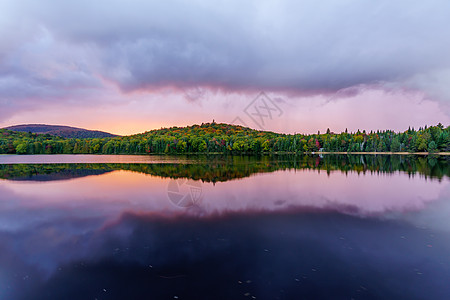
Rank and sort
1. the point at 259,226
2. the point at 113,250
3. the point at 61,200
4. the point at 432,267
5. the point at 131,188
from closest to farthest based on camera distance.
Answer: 1. the point at 432,267
2. the point at 113,250
3. the point at 259,226
4. the point at 61,200
5. the point at 131,188

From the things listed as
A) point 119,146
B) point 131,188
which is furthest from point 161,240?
point 119,146

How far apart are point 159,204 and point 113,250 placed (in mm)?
7051

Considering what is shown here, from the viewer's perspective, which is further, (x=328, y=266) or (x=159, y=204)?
(x=159, y=204)

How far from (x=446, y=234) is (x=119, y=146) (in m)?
155

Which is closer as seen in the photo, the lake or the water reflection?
Answer: the lake

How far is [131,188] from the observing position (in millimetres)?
22469

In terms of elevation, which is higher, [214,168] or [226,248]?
[214,168]

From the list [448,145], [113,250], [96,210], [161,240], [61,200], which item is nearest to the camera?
[113,250]

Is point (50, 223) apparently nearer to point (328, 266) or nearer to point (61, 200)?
point (61, 200)

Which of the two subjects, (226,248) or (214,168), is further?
(214,168)

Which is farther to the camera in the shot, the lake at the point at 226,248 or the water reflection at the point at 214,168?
the water reflection at the point at 214,168

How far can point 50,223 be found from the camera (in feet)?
40.7

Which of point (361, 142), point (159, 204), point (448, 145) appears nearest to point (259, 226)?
point (159, 204)

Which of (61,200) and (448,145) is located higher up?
(448,145)
